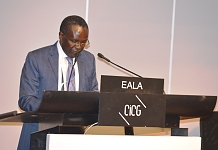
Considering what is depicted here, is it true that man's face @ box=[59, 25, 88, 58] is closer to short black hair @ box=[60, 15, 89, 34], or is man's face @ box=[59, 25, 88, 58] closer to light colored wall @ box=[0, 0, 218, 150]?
short black hair @ box=[60, 15, 89, 34]

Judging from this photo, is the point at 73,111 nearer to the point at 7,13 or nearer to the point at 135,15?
the point at 7,13

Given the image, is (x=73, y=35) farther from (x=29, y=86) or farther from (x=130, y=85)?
(x=130, y=85)

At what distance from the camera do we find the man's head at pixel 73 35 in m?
2.81

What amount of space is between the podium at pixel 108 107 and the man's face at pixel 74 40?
0.65 meters

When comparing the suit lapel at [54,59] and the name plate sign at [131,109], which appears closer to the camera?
the name plate sign at [131,109]

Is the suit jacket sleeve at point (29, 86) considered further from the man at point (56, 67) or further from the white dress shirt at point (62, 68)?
the white dress shirt at point (62, 68)

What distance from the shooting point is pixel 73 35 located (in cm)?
281

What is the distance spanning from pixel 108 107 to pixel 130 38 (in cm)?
260

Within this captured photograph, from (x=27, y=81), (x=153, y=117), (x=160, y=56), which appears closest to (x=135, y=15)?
(x=160, y=56)

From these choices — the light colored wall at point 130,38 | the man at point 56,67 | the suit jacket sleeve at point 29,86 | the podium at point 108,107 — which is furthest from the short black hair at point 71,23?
the light colored wall at point 130,38

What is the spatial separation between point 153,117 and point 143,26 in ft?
8.60

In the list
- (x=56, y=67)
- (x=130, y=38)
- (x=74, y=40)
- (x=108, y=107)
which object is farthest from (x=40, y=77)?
(x=130, y=38)

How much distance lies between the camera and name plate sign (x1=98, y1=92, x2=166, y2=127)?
2143 millimetres

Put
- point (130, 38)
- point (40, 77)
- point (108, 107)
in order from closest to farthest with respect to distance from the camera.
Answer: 1. point (108, 107)
2. point (40, 77)
3. point (130, 38)
